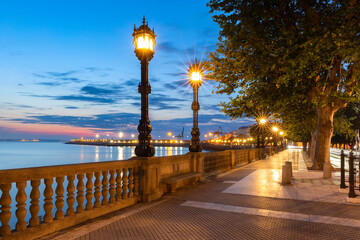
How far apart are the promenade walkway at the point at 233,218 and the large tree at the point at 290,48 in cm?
619

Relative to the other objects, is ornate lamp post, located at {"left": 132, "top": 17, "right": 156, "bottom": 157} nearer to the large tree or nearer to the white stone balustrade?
the white stone balustrade

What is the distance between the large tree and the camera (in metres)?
11.4

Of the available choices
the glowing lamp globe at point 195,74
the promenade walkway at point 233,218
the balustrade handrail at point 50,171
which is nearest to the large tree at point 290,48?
the glowing lamp globe at point 195,74

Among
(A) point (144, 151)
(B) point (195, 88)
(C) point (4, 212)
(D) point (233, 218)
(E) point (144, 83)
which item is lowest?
(D) point (233, 218)

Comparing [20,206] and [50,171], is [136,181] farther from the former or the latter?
[20,206]

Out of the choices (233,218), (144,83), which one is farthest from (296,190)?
(144,83)

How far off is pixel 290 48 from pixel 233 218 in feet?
29.9

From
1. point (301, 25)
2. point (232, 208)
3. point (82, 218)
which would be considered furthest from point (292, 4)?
point (82, 218)

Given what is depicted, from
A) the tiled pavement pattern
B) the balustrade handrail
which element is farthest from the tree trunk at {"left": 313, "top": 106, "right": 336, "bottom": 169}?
the balustrade handrail

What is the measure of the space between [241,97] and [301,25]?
5.56 meters

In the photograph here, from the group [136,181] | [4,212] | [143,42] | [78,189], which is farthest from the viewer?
[143,42]

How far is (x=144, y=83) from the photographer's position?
806 centimetres

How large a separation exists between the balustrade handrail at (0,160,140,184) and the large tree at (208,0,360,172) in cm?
901

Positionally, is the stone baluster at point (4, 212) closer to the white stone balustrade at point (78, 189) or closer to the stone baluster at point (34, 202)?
the white stone balustrade at point (78, 189)
